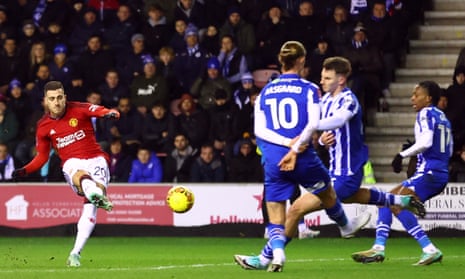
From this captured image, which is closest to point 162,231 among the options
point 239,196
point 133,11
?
point 239,196

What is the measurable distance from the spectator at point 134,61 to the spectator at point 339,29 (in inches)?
136

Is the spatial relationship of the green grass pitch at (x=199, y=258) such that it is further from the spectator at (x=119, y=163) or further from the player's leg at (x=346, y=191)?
the spectator at (x=119, y=163)

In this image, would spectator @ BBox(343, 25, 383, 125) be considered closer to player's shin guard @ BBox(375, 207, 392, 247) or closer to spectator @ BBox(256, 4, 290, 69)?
spectator @ BBox(256, 4, 290, 69)

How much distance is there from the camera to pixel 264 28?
24.0 m

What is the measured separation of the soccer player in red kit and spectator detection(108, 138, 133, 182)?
306 inches

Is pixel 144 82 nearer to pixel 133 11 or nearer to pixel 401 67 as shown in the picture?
pixel 133 11

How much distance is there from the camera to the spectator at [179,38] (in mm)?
24453

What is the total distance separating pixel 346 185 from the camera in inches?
535

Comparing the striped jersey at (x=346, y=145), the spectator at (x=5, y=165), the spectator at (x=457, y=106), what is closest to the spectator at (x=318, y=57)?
the spectator at (x=457, y=106)

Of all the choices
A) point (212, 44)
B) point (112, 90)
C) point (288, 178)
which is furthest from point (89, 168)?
point (212, 44)

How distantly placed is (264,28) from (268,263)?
37.6ft

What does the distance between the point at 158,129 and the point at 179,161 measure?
2.71 feet

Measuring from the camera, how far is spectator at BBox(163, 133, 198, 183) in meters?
22.5

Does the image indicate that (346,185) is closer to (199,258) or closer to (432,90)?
(432,90)
